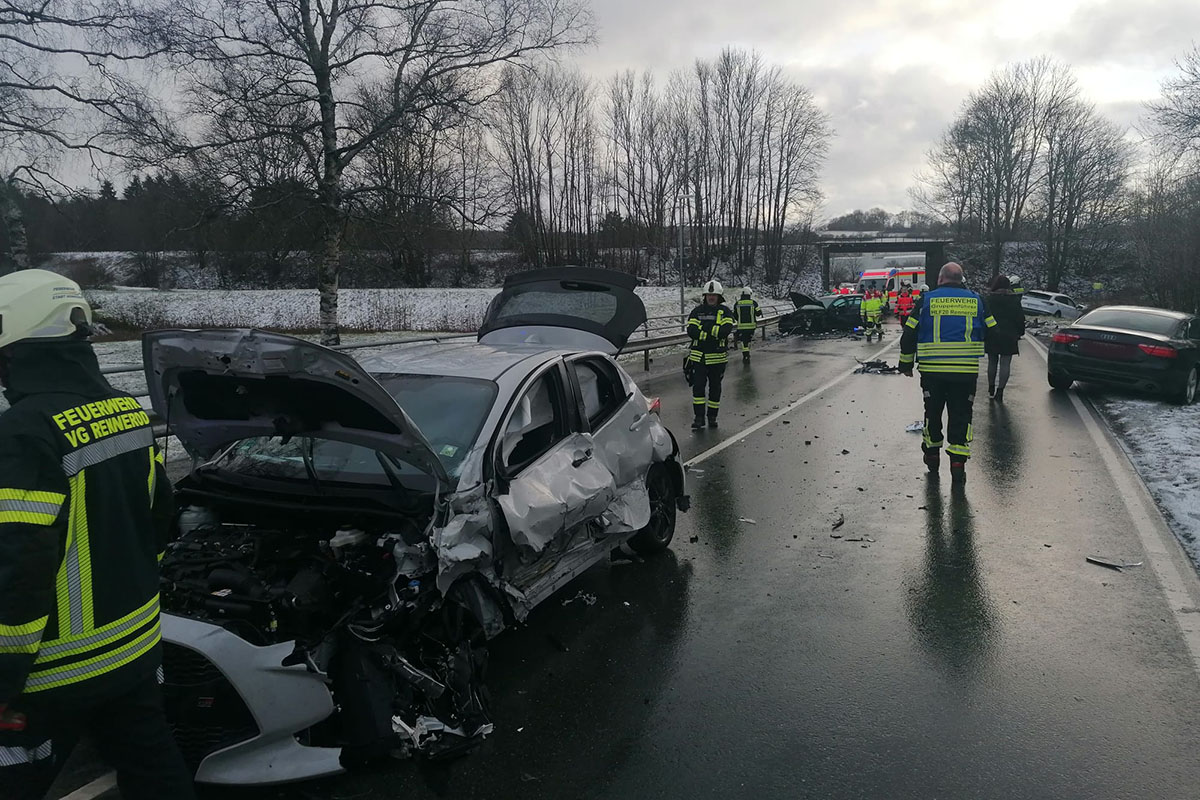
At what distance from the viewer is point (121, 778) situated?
236cm

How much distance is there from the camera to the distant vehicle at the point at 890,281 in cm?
3976

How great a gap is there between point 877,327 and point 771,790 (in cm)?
2518

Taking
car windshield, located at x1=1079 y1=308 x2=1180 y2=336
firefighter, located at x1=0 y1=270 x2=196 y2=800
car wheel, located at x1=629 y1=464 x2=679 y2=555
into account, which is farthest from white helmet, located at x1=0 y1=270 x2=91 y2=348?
car windshield, located at x1=1079 y1=308 x2=1180 y2=336

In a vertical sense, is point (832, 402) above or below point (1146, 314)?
below

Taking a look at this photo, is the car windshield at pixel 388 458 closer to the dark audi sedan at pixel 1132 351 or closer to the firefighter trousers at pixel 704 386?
the firefighter trousers at pixel 704 386

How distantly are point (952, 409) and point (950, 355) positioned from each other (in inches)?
21.1

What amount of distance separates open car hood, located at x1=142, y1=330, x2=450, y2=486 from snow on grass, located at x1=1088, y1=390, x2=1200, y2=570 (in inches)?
213

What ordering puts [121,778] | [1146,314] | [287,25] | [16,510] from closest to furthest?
[16,510] → [121,778] → [1146,314] → [287,25]

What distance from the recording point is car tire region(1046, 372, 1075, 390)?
43.9ft

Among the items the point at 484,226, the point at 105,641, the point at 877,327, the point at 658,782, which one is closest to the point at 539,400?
the point at 658,782

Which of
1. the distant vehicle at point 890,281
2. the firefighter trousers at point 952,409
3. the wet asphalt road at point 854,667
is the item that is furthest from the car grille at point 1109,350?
the distant vehicle at point 890,281

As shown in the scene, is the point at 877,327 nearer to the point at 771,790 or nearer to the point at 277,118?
the point at 277,118

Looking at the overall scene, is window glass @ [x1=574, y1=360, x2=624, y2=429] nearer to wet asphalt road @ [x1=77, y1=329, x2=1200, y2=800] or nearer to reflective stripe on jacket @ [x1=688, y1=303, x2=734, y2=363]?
wet asphalt road @ [x1=77, y1=329, x2=1200, y2=800]

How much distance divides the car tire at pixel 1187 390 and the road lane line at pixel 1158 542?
10.2ft
